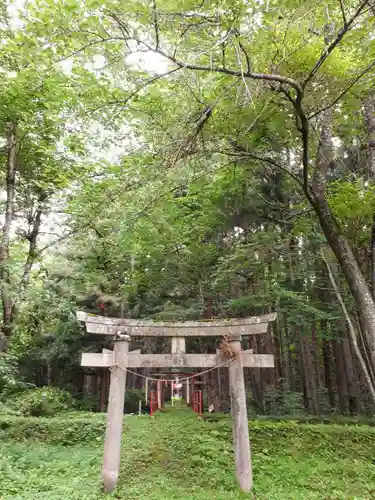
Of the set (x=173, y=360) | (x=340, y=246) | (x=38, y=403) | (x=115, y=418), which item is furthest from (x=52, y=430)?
(x=340, y=246)

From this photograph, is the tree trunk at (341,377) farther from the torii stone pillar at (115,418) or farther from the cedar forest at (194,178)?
the torii stone pillar at (115,418)

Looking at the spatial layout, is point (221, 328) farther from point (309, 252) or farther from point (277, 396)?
point (277, 396)

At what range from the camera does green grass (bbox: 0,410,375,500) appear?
584 cm

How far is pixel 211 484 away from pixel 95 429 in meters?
4.32

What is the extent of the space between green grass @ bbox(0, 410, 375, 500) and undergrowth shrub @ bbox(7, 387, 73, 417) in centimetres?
213

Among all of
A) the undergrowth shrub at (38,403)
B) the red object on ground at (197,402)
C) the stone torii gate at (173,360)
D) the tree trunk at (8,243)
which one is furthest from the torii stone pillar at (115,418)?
the undergrowth shrub at (38,403)

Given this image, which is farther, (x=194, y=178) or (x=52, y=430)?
(x=52, y=430)

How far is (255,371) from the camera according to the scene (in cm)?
1455

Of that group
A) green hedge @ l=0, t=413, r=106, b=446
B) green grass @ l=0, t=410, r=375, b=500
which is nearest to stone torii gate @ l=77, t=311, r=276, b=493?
green grass @ l=0, t=410, r=375, b=500

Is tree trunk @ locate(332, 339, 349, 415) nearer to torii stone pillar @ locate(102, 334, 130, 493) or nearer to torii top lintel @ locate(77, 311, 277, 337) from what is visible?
torii top lintel @ locate(77, 311, 277, 337)

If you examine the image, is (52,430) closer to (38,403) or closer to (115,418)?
(38,403)

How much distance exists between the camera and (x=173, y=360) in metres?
6.48

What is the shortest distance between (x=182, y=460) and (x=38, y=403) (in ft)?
21.6

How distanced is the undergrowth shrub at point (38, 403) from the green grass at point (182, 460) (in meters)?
2.13
